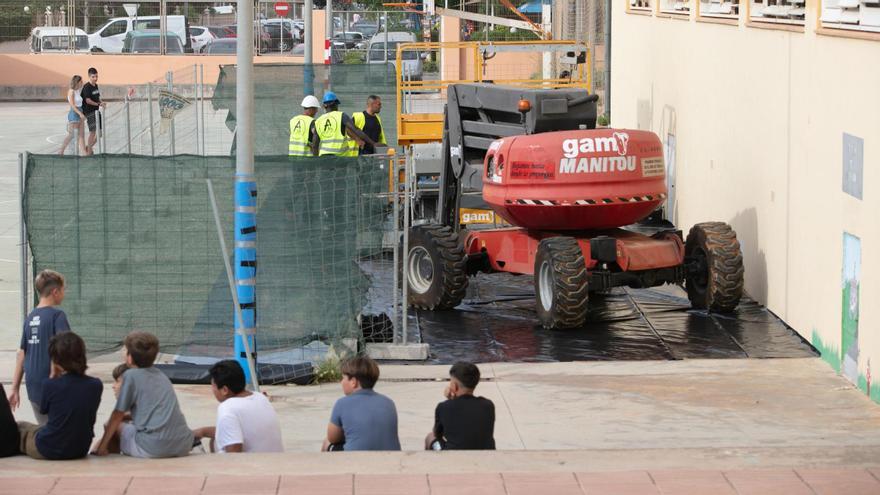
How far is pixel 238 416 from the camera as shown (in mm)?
8453

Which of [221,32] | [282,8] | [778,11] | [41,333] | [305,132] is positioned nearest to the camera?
[41,333]

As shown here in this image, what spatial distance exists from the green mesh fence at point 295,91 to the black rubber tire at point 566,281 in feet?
29.2

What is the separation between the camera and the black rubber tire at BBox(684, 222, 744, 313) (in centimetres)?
1445

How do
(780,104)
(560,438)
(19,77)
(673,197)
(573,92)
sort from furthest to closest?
(19,77) < (673,197) < (573,92) < (780,104) < (560,438)

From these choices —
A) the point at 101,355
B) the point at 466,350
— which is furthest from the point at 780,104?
the point at 101,355

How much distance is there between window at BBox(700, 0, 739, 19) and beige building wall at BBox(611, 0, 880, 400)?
0.18m

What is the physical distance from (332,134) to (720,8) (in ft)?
16.8

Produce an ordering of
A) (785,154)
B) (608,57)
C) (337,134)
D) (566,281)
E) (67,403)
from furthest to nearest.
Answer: (608,57)
(337,134)
(785,154)
(566,281)
(67,403)

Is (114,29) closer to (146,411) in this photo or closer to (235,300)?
(235,300)

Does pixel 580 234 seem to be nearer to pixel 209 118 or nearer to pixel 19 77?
pixel 209 118

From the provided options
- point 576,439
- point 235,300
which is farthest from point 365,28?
point 576,439

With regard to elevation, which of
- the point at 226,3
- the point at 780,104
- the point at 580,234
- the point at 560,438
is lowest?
the point at 560,438

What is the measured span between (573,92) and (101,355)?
245 inches

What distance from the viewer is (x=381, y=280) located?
559 inches
